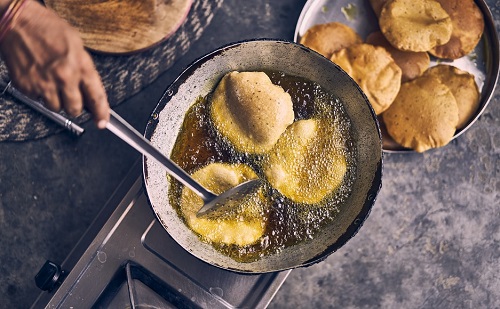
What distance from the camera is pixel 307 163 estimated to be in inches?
35.2

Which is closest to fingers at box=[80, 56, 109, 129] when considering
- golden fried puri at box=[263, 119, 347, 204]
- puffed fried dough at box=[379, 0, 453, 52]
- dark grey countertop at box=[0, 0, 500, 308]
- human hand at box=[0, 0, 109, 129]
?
human hand at box=[0, 0, 109, 129]

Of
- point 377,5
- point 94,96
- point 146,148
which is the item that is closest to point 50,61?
point 94,96

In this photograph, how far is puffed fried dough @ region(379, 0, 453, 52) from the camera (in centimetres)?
100

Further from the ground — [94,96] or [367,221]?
[94,96]

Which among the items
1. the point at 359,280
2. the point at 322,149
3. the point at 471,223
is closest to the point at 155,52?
the point at 322,149

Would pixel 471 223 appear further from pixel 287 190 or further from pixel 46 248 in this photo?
pixel 46 248

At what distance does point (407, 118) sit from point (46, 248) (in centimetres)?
85

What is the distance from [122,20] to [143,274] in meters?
0.52

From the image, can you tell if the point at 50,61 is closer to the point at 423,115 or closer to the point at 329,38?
the point at 329,38

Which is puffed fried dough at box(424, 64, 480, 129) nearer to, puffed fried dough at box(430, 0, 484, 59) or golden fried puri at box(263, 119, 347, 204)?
puffed fried dough at box(430, 0, 484, 59)

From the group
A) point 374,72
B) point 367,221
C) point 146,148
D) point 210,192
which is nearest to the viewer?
point 146,148

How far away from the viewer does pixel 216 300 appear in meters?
0.91

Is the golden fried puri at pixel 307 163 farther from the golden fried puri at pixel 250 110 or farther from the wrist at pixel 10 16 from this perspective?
the wrist at pixel 10 16

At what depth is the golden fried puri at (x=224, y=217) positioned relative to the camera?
87 centimetres
